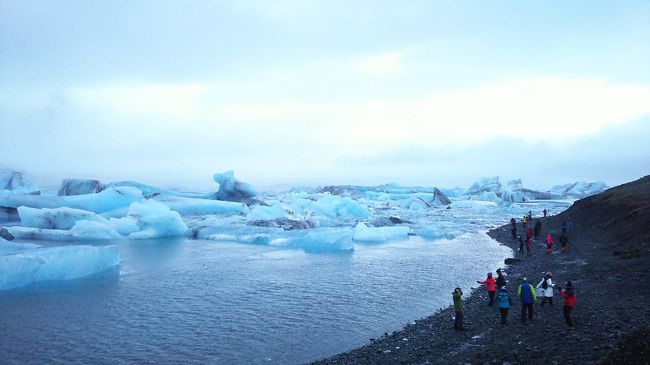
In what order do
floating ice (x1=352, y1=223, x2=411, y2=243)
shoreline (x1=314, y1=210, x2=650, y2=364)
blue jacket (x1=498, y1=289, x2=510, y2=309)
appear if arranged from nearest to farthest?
shoreline (x1=314, y1=210, x2=650, y2=364) < blue jacket (x1=498, y1=289, x2=510, y2=309) < floating ice (x1=352, y1=223, x2=411, y2=243)

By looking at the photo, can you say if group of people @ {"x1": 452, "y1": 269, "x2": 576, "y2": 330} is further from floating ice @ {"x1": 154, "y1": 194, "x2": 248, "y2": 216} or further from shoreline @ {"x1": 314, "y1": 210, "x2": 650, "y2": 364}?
floating ice @ {"x1": 154, "y1": 194, "x2": 248, "y2": 216}

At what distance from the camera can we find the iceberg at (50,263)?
593 inches

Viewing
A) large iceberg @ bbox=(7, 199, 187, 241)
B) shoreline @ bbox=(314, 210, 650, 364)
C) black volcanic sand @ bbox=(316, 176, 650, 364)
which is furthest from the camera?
large iceberg @ bbox=(7, 199, 187, 241)

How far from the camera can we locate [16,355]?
9.58 m

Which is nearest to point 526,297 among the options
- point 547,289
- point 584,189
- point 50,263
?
point 547,289

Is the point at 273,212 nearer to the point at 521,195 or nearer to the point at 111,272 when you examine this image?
the point at 111,272

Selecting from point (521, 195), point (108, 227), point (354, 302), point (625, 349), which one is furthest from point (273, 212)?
point (521, 195)

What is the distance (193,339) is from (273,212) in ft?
81.9

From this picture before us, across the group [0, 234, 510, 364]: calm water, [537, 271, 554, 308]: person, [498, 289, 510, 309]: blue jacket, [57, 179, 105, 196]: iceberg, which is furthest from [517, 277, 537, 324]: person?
[57, 179, 105, 196]: iceberg

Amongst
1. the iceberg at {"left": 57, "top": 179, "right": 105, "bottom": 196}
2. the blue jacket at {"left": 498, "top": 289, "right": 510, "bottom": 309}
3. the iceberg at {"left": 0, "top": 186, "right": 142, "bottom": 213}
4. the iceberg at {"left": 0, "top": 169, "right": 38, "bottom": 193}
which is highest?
the iceberg at {"left": 0, "top": 169, "right": 38, "bottom": 193}

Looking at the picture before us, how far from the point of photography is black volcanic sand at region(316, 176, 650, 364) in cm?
714

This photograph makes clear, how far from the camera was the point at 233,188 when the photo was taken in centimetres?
4609

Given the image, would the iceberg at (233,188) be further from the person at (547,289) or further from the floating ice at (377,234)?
the person at (547,289)

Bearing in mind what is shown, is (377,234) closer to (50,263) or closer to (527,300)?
(50,263)
